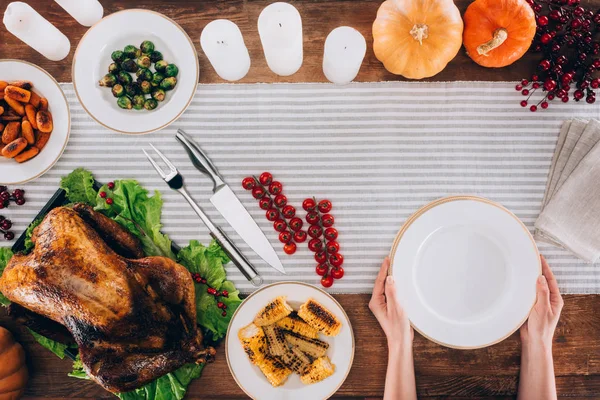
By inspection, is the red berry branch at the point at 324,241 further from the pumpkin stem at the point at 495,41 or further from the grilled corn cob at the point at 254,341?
the pumpkin stem at the point at 495,41

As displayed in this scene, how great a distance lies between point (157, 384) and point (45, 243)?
0.55 metres

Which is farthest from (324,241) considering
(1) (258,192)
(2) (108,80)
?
(2) (108,80)

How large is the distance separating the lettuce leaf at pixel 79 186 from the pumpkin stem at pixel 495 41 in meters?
1.18

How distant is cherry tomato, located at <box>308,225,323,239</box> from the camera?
1.39 m

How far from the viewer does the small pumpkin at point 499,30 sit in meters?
1.24

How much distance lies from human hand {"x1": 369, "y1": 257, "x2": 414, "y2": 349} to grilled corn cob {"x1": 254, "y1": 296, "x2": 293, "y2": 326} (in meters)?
0.26

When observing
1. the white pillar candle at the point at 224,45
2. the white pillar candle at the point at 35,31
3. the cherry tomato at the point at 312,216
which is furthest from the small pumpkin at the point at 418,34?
the white pillar candle at the point at 35,31

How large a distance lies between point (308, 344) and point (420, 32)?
0.92 metres

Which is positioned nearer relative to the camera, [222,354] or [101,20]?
[101,20]

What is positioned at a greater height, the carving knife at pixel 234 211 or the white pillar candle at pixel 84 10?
the white pillar candle at pixel 84 10

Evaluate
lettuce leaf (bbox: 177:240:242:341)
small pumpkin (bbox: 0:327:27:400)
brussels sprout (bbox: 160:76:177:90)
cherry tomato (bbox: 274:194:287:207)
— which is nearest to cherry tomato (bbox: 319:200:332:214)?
cherry tomato (bbox: 274:194:287:207)

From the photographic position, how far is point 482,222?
4.36ft

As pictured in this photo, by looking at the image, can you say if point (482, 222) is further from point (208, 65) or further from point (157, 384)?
point (157, 384)

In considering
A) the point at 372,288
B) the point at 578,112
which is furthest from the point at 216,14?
the point at 578,112
